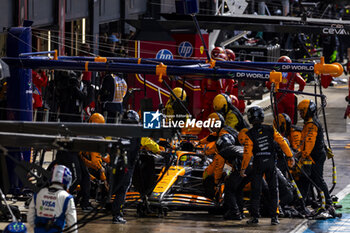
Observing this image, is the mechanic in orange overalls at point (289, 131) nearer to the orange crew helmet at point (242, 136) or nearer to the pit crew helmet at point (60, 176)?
the orange crew helmet at point (242, 136)

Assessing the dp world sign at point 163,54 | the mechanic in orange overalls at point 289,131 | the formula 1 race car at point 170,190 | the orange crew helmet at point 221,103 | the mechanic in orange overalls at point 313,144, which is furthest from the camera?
the dp world sign at point 163,54

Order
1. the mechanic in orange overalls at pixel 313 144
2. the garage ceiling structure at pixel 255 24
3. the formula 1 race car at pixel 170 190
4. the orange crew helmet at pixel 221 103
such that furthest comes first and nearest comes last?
1. the garage ceiling structure at pixel 255 24
2. the orange crew helmet at pixel 221 103
3. the mechanic in orange overalls at pixel 313 144
4. the formula 1 race car at pixel 170 190

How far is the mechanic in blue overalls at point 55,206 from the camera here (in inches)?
463

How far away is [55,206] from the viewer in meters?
11.8

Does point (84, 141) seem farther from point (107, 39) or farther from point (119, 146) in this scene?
point (107, 39)

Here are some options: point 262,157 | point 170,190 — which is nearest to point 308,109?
point 262,157

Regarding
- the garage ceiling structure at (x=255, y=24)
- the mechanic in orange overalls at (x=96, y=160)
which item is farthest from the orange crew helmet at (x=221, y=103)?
the garage ceiling structure at (x=255, y=24)

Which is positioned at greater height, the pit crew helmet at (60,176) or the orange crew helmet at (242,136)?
the pit crew helmet at (60,176)

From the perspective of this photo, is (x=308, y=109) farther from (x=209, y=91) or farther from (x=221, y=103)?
(x=209, y=91)

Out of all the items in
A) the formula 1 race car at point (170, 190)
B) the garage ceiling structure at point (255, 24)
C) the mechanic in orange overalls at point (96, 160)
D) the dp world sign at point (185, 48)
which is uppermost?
the garage ceiling structure at point (255, 24)

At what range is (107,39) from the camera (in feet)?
102

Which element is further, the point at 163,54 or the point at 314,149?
the point at 163,54

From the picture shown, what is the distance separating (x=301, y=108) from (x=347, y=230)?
2.47m

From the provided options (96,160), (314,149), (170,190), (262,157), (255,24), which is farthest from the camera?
(255,24)
